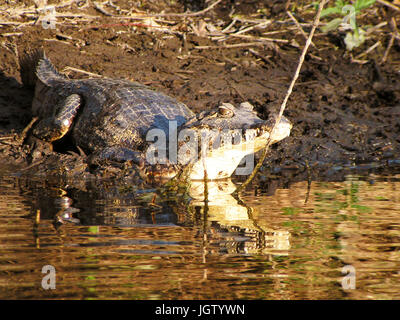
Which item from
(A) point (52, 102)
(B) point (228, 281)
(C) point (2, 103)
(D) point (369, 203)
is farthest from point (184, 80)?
(B) point (228, 281)

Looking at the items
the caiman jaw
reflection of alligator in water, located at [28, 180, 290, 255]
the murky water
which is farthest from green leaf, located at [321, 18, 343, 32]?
reflection of alligator in water, located at [28, 180, 290, 255]

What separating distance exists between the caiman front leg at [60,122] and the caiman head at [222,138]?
5.06 feet

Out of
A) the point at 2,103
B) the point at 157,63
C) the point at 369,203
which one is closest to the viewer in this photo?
the point at 369,203

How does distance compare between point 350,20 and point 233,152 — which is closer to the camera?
point 233,152

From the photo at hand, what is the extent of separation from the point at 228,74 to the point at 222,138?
315 cm

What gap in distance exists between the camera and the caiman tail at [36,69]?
7.75 metres

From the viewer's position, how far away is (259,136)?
555cm

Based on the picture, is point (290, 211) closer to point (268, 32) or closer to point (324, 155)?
point (324, 155)

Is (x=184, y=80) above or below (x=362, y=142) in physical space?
above

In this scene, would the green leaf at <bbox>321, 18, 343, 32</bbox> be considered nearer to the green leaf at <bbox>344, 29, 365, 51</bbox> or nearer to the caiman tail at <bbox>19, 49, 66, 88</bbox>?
the green leaf at <bbox>344, 29, 365, 51</bbox>

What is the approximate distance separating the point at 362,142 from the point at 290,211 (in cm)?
337

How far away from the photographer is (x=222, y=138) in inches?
229

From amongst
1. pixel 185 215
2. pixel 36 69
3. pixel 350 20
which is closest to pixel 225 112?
pixel 185 215

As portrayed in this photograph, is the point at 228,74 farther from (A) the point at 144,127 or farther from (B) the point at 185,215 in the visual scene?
(B) the point at 185,215
